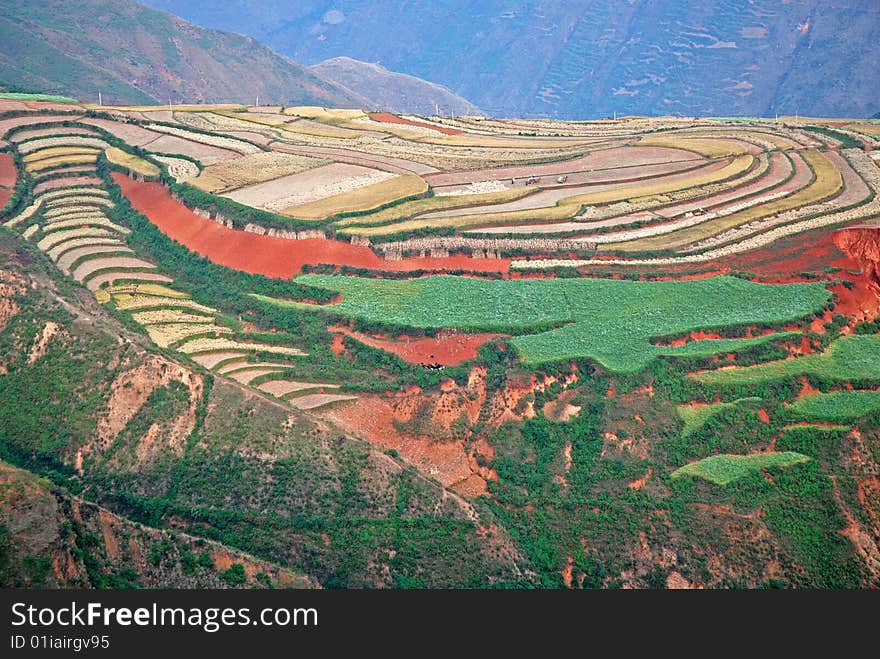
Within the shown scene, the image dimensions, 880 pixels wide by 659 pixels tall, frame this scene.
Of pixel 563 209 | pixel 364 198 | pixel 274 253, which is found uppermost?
pixel 364 198

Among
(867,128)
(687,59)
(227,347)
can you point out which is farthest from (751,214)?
(687,59)

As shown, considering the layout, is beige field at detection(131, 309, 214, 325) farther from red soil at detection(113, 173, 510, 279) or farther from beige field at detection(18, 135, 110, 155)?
beige field at detection(18, 135, 110, 155)

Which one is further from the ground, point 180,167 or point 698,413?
point 180,167

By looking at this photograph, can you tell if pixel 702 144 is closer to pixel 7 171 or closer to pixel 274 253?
pixel 274 253

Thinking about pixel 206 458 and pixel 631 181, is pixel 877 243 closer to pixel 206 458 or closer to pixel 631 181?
pixel 631 181

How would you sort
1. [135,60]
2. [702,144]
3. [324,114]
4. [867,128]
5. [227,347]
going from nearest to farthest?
[227,347], [702,144], [867,128], [324,114], [135,60]

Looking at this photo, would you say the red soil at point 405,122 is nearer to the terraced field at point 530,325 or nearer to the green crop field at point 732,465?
the terraced field at point 530,325
